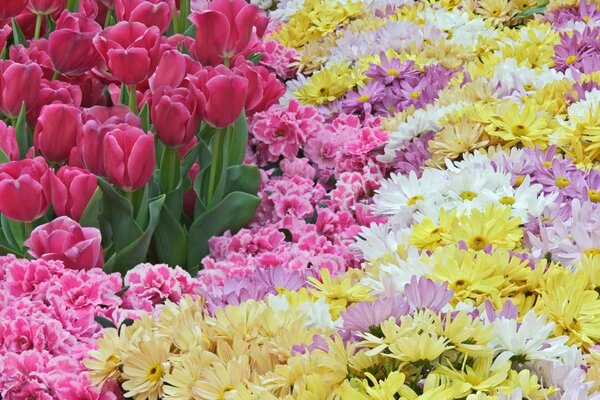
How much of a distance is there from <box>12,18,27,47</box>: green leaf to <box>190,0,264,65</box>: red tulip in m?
0.55

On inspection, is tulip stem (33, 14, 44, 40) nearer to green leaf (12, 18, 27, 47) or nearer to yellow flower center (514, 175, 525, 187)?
green leaf (12, 18, 27, 47)

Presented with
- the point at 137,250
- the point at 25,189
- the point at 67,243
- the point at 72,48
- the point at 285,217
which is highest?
the point at 72,48

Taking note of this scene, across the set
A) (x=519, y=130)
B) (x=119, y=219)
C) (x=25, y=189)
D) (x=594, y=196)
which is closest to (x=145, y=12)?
(x=119, y=219)

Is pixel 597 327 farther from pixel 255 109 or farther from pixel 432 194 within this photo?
pixel 255 109

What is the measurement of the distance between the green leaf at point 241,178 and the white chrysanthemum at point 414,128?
49cm

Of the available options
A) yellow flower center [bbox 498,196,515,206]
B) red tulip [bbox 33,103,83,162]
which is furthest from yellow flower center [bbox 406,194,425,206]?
red tulip [bbox 33,103,83,162]

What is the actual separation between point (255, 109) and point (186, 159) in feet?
0.72

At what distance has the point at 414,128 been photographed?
8.98ft

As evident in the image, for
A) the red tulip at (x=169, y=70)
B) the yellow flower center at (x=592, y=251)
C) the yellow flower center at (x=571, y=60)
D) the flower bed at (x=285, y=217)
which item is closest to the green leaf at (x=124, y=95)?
the flower bed at (x=285, y=217)

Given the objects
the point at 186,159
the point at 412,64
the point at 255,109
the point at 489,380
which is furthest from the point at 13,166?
the point at 412,64

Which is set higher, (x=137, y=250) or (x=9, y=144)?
(x=9, y=144)

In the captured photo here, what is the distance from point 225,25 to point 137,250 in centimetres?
62

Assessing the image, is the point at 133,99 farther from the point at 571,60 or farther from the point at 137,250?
the point at 571,60

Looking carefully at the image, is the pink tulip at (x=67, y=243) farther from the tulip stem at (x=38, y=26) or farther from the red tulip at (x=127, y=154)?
the tulip stem at (x=38, y=26)
